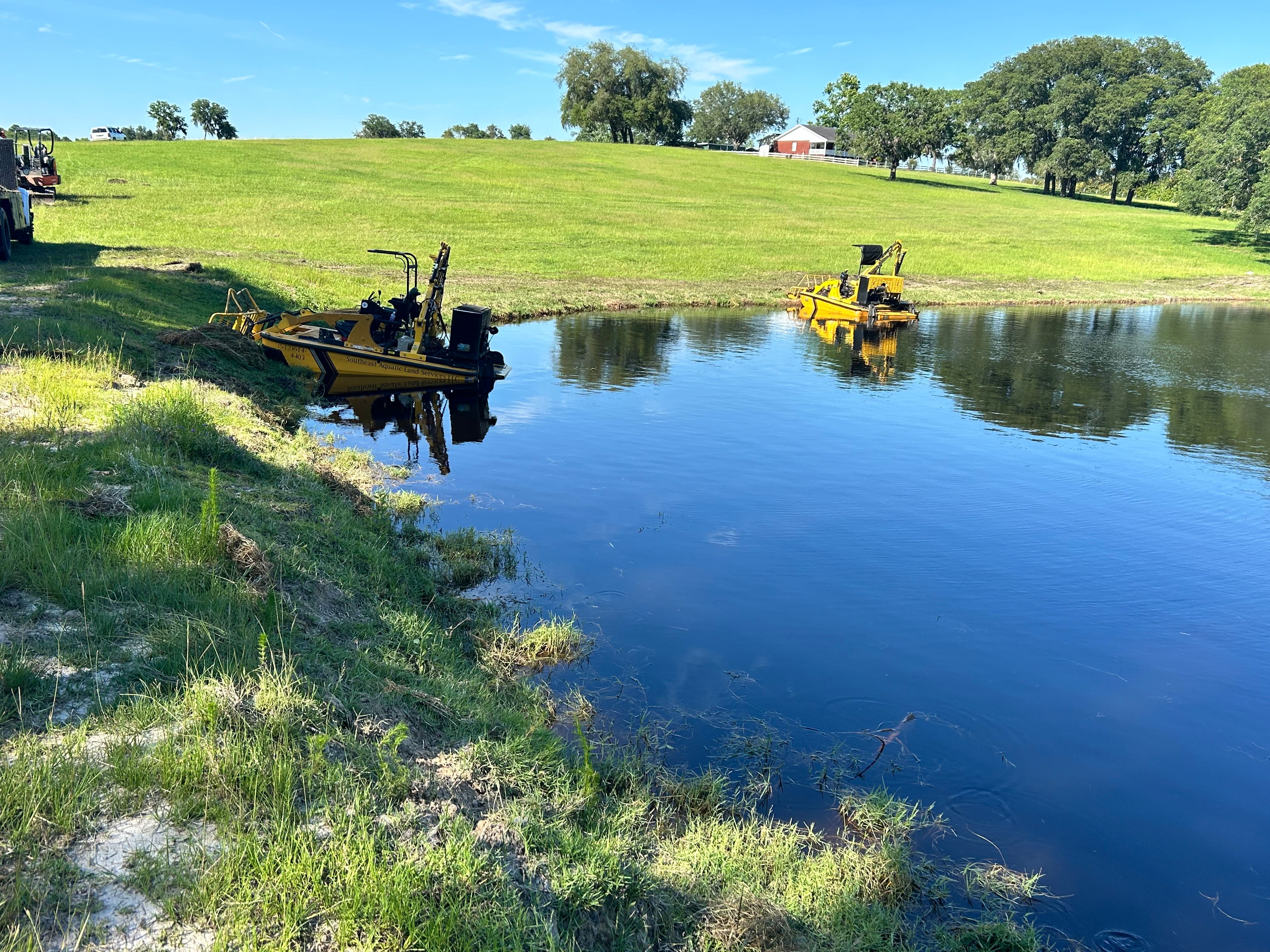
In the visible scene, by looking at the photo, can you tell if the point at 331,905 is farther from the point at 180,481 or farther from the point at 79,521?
the point at 180,481

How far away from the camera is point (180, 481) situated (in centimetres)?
785

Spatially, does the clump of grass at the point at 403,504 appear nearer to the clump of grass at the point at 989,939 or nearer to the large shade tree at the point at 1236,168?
the clump of grass at the point at 989,939

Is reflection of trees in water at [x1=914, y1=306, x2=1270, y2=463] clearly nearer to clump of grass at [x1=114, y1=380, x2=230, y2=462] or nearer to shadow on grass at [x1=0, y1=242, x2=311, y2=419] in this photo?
shadow on grass at [x1=0, y1=242, x2=311, y2=419]

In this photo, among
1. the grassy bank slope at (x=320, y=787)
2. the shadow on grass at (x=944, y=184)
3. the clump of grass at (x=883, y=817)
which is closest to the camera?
the grassy bank slope at (x=320, y=787)

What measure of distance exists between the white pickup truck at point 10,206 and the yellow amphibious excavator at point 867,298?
25744 mm

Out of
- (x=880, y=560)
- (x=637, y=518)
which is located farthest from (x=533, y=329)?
(x=880, y=560)

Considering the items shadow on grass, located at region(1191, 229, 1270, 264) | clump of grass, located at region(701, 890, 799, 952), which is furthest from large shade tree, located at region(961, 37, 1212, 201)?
clump of grass, located at region(701, 890, 799, 952)

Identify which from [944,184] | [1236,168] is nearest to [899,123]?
[944,184]

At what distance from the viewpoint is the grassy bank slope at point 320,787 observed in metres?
3.51

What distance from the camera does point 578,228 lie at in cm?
4684

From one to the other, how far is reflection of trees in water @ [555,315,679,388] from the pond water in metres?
0.52

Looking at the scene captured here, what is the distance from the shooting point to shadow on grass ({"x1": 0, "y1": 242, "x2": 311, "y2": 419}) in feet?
42.3

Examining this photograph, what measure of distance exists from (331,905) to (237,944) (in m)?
0.37

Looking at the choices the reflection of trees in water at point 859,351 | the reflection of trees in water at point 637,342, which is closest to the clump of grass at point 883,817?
the reflection of trees in water at point 637,342
